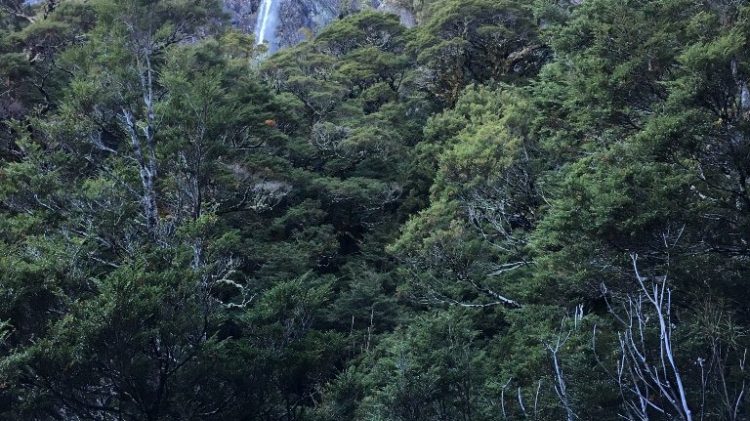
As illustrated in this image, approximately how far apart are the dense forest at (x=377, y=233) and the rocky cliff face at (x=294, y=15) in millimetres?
15721

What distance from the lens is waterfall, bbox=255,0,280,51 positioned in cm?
3027

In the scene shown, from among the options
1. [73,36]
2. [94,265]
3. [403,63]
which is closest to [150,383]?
[94,265]

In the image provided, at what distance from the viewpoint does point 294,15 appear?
30984 millimetres

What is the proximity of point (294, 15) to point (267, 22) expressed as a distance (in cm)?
146

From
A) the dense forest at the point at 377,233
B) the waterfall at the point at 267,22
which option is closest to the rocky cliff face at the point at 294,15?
the waterfall at the point at 267,22

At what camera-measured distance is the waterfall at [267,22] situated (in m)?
30.3

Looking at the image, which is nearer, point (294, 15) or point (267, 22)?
point (294, 15)

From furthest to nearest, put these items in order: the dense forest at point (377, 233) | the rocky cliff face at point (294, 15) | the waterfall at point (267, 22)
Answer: the waterfall at point (267, 22), the rocky cliff face at point (294, 15), the dense forest at point (377, 233)

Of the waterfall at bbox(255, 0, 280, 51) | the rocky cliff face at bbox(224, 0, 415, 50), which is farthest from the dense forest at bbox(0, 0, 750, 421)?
the waterfall at bbox(255, 0, 280, 51)

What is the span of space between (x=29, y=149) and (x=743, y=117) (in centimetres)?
899

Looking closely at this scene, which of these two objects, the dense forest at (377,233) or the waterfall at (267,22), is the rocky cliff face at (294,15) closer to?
the waterfall at (267,22)

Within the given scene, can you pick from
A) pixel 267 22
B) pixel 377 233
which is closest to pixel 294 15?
pixel 267 22

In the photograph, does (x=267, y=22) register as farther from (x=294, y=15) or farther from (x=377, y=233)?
(x=377, y=233)

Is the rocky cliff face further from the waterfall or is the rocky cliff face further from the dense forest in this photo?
the dense forest
